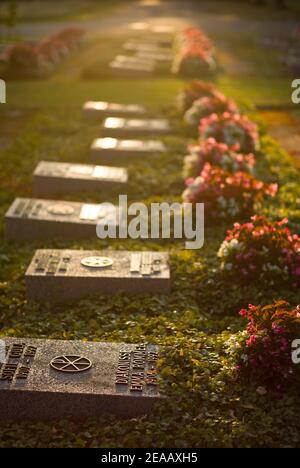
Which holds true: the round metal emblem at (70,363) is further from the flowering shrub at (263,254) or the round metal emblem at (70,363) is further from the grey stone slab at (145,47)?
the grey stone slab at (145,47)

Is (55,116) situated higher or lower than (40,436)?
lower

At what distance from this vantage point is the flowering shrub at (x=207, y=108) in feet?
54.7

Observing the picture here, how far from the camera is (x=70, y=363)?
7.07 m

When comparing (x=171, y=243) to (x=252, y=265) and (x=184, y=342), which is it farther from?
(x=184, y=342)

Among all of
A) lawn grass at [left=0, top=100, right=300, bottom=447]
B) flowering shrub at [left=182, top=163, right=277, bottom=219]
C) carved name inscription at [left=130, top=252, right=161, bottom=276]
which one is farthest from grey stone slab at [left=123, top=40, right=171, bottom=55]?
carved name inscription at [left=130, top=252, right=161, bottom=276]

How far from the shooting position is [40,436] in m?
6.56

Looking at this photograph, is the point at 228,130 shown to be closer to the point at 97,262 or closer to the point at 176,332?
the point at 97,262

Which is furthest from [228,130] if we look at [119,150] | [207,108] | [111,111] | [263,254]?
[263,254]

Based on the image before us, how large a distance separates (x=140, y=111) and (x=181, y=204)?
659cm

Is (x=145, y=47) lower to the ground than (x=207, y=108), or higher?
lower

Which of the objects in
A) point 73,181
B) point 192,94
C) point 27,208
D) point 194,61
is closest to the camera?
point 27,208

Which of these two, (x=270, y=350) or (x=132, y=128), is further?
(x=132, y=128)

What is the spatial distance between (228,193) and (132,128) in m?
5.83

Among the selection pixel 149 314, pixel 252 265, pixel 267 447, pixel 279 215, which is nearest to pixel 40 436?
pixel 267 447
